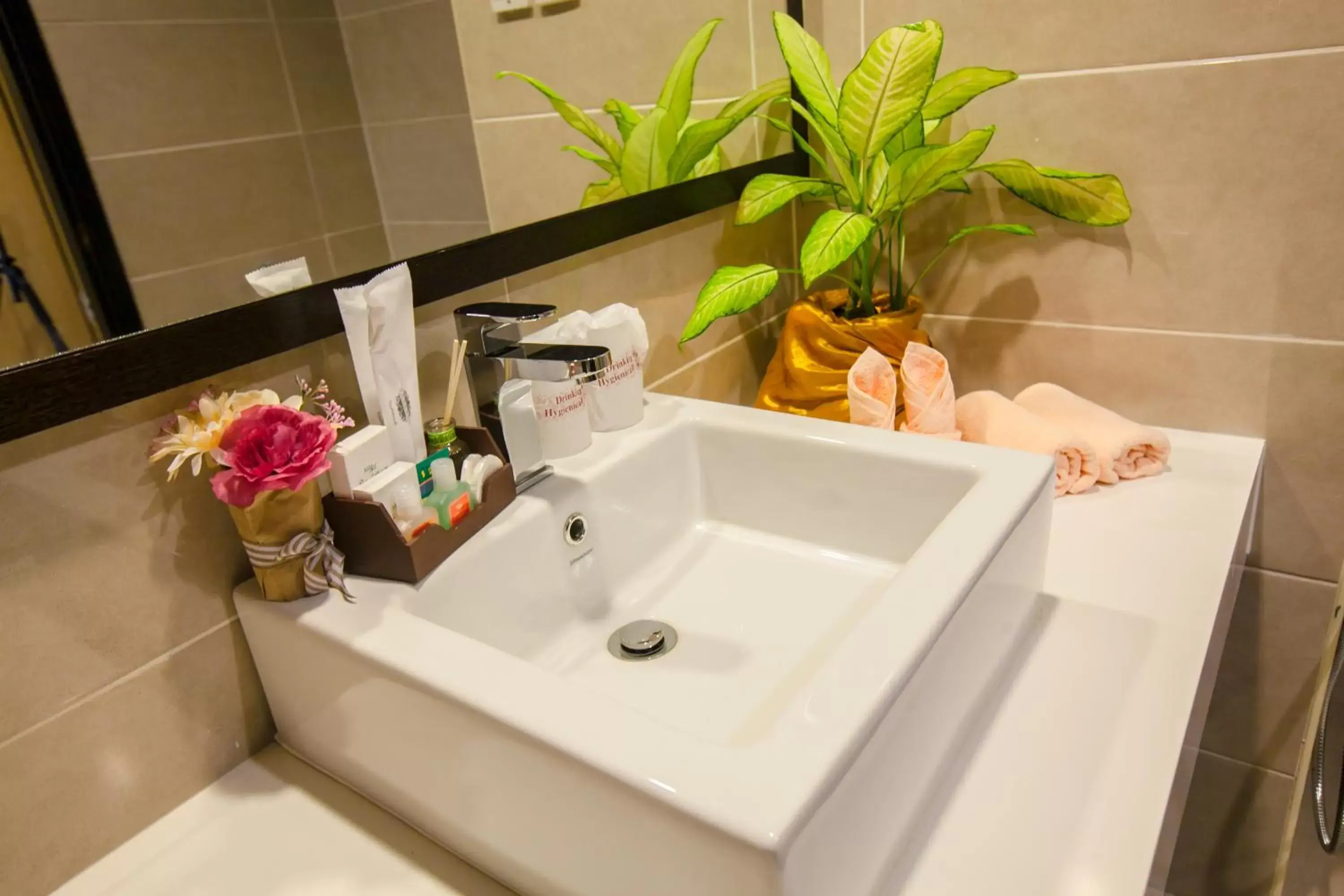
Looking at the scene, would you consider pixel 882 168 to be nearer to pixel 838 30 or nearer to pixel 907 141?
pixel 907 141

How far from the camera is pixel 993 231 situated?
1.18 meters

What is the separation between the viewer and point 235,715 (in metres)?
Answer: 0.74

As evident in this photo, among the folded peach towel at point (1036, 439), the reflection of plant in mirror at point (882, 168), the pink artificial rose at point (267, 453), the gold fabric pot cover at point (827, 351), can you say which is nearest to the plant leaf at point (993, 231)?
the reflection of plant in mirror at point (882, 168)

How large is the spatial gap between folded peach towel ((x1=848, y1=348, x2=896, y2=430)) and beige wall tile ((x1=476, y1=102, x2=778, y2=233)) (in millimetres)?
393

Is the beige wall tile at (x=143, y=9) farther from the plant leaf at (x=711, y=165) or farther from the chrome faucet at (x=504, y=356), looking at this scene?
the plant leaf at (x=711, y=165)

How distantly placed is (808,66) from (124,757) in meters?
1.01

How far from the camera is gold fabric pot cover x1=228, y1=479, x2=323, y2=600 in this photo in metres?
0.65

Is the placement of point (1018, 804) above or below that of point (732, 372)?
below

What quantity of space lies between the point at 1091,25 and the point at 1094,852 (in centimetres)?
92

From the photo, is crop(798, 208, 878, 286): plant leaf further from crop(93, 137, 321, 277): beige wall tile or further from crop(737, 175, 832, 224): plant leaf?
crop(93, 137, 321, 277): beige wall tile

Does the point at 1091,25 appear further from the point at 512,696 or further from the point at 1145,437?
the point at 512,696

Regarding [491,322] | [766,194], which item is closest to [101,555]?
[491,322]

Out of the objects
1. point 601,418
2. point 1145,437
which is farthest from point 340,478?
point 1145,437

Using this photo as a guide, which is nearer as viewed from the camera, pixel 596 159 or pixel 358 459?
pixel 358 459
